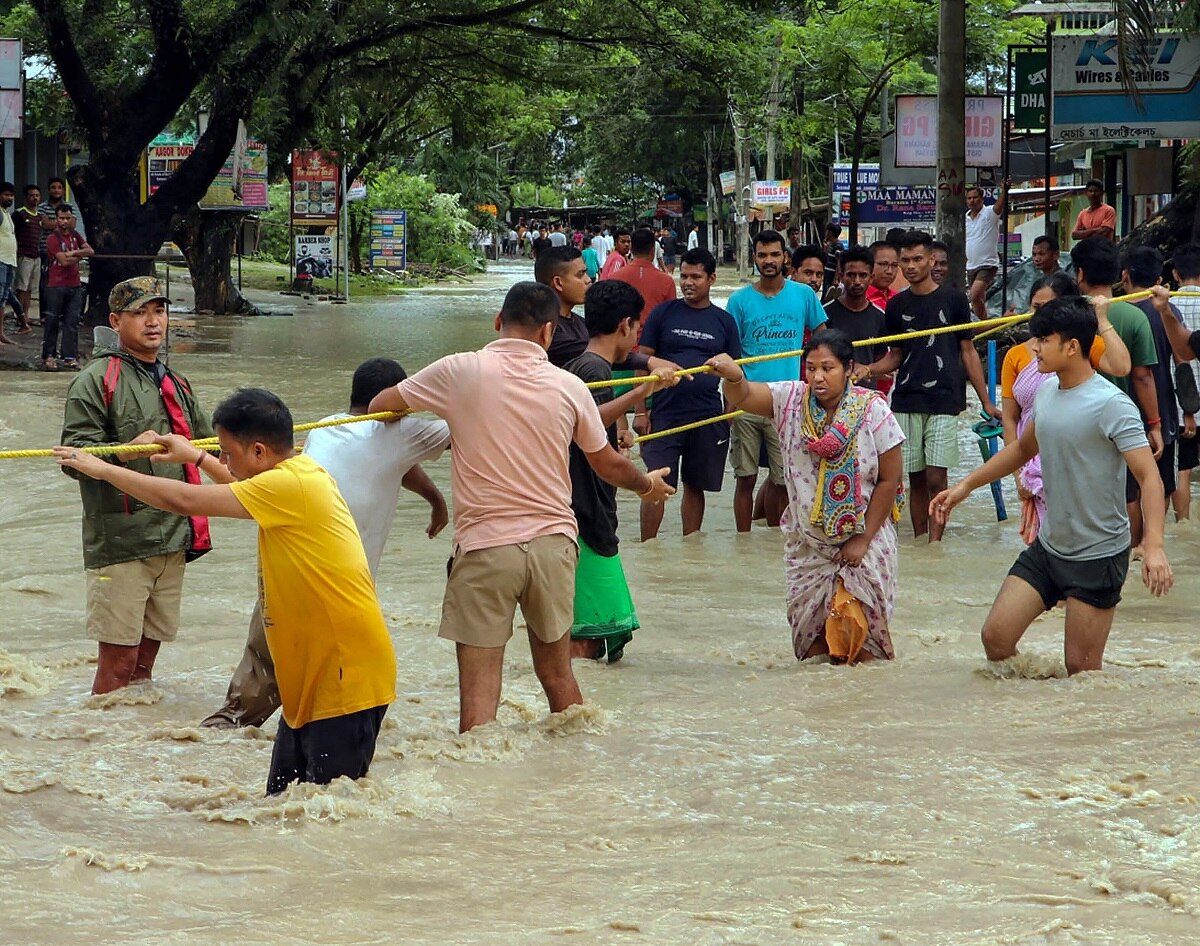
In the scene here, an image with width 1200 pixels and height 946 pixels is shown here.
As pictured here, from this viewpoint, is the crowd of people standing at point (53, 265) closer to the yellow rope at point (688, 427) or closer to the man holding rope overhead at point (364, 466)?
the yellow rope at point (688, 427)

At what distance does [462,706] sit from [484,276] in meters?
51.2

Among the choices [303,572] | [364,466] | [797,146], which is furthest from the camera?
[797,146]

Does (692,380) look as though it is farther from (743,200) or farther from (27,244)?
(743,200)

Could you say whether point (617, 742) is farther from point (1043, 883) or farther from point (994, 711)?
point (1043, 883)

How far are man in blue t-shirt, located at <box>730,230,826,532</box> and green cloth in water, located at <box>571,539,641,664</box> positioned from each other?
319cm

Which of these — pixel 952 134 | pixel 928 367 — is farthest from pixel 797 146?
pixel 928 367

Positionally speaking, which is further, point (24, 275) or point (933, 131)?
point (24, 275)

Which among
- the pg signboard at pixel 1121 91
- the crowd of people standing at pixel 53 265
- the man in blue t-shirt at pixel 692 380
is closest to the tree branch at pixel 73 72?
the crowd of people standing at pixel 53 265

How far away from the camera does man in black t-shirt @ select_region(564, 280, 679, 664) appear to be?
6.44m

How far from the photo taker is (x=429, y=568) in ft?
31.0

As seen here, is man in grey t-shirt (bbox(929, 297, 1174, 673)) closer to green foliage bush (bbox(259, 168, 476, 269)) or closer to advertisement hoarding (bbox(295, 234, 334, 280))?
advertisement hoarding (bbox(295, 234, 334, 280))

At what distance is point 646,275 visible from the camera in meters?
11.3

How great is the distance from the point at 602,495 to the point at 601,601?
46 cm

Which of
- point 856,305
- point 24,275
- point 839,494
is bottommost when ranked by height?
point 839,494
